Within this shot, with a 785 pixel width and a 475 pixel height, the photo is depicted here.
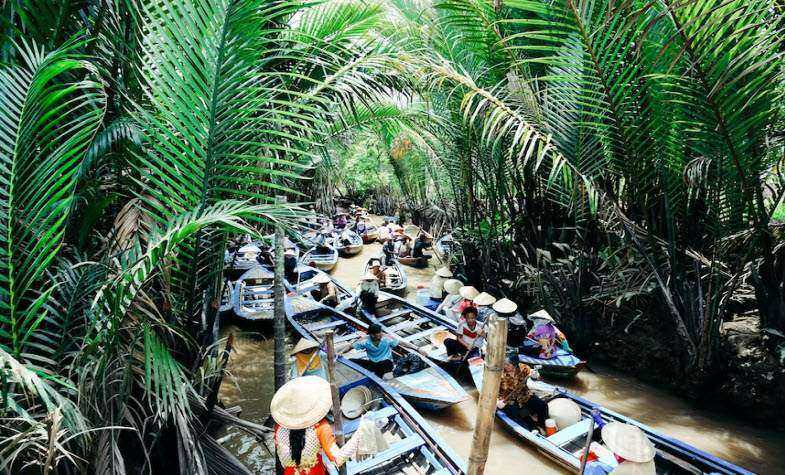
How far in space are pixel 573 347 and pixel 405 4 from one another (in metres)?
7.40

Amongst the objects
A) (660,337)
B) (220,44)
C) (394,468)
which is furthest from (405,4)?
(394,468)

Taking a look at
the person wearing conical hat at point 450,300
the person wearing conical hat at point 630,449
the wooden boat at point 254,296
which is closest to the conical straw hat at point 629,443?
the person wearing conical hat at point 630,449

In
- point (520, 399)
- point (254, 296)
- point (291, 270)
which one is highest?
point (520, 399)

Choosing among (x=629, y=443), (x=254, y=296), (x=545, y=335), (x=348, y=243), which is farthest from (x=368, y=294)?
(x=348, y=243)

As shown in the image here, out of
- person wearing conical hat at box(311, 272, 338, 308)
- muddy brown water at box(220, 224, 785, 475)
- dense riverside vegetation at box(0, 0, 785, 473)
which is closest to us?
dense riverside vegetation at box(0, 0, 785, 473)

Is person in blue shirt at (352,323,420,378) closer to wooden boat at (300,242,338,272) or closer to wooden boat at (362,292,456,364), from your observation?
wooden boat at (362,292,456,364)

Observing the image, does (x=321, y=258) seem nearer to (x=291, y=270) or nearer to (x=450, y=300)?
(x=291, y=270)

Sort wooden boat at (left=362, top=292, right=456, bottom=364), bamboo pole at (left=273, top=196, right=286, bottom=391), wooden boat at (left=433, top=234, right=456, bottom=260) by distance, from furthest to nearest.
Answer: wooden boat at (left=433, top=234, right=456, bottom=260) → wooden boat at (left=362, top=292, right=456, bottom=364) → bamboo pole at (left=273, top=196, right=286, bottom=391)

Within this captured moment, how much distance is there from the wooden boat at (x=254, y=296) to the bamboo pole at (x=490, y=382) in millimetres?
6769

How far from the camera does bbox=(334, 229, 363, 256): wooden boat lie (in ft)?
50.0

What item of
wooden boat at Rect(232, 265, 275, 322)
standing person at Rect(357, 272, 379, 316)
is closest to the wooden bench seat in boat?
standing person at Rect(357, 272, 379, 316)

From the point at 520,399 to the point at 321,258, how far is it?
9343 millimetres

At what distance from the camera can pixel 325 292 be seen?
907 cm

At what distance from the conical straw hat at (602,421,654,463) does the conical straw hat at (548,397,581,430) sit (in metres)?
1.51
